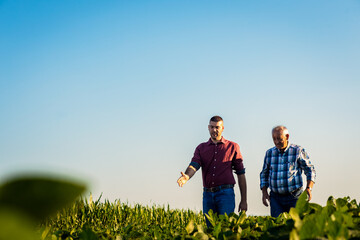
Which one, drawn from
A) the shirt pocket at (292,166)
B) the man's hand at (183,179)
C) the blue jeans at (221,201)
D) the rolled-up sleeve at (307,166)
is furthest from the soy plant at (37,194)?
the rolled-up sleeve at (307,166)

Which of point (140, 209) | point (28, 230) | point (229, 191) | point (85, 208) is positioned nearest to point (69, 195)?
point (28, 230)

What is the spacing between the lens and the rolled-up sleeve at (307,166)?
6.52 meters

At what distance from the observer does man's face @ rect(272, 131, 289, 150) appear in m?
6.50

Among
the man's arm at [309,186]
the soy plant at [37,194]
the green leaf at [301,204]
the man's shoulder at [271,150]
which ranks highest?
the man's shoulder at [271,150]

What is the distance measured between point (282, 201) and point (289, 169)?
1.85 ft

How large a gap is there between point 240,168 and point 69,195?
6441 mm

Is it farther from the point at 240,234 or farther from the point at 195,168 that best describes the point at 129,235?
the point at 195,168

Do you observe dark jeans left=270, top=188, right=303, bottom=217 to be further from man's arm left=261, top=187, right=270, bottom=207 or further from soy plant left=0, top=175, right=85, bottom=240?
soy plant left=0, top=175, right=85, bottom=240

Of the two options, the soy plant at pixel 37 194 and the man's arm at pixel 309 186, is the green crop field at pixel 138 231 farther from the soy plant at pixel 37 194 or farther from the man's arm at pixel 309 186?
the man's arm at pixel 309 186

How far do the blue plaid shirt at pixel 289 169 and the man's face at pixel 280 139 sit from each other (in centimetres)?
14

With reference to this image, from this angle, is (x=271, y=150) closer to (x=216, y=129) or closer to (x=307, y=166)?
(x=307, y=166)

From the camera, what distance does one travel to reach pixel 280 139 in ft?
21.4

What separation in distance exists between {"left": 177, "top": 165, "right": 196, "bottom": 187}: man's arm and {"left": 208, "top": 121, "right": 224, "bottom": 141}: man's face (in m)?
0.71

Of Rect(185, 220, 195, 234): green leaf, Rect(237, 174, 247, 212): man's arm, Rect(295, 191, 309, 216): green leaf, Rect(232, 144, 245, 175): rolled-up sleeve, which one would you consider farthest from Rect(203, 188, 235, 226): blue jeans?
Rect(295, 191, 309, 216): green leaf
